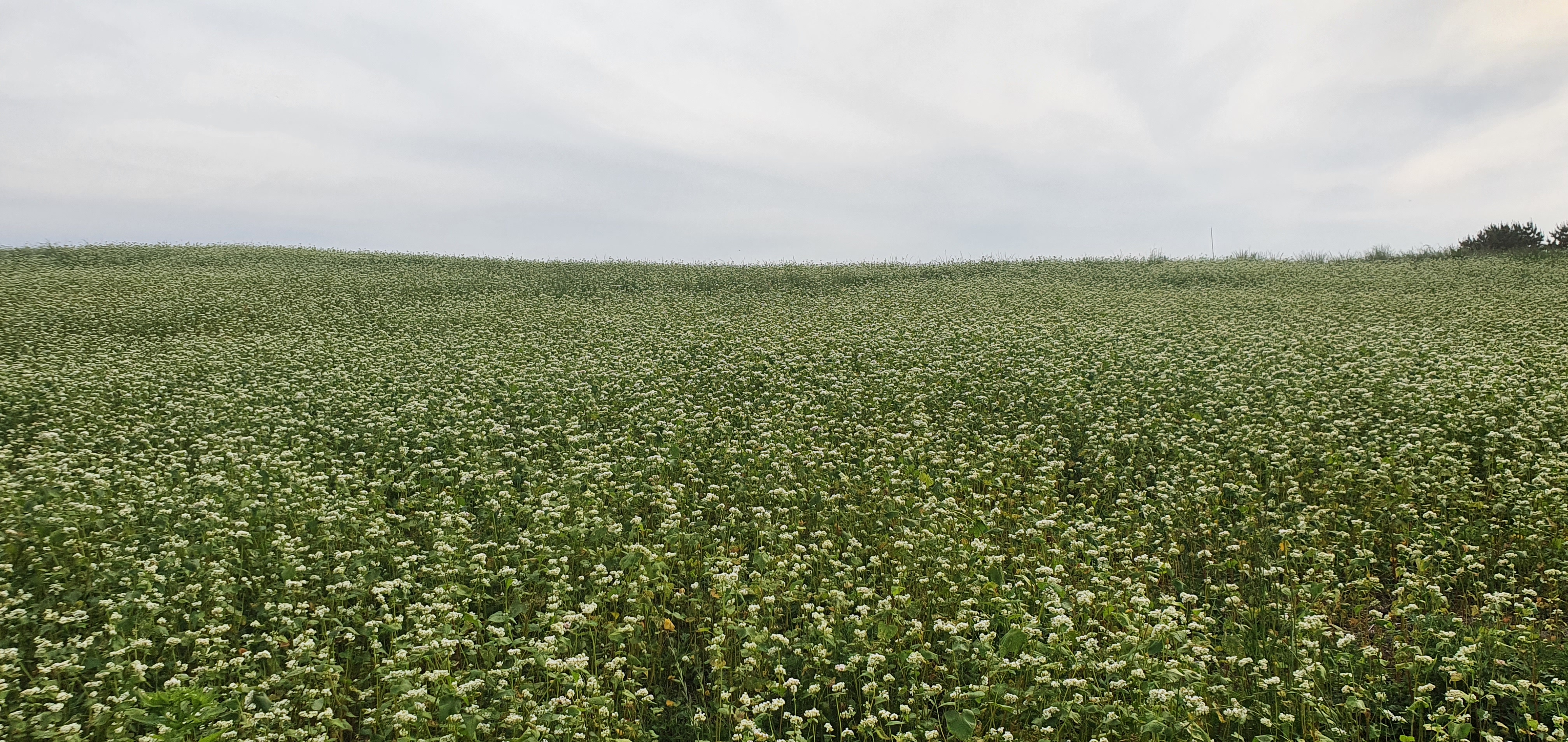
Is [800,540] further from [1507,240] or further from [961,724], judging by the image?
[1507,240]

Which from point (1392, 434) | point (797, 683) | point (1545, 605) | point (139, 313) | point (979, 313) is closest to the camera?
point (797, 683)

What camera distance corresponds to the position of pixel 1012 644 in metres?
5.90

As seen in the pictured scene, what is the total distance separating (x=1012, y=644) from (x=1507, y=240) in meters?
42.9

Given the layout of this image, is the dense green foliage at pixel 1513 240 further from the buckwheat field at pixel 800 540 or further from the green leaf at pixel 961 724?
the green leaf at pixel 961 724

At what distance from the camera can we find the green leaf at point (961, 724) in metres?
5.06

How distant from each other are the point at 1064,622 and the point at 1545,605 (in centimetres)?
478

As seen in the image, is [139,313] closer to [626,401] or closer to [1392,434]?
[626,401]

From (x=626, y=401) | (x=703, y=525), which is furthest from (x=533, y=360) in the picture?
(x=703, y=525)

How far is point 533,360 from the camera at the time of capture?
1603cm

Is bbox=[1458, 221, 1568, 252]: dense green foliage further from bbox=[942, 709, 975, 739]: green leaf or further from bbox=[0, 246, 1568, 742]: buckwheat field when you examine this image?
Result: bbox=[942, 709, 975, 739]: green leaf

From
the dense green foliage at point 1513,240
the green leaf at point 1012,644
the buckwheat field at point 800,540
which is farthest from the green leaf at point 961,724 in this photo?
the dense green foliage at point 1513,240

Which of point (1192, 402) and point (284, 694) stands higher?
point (1192, 402)

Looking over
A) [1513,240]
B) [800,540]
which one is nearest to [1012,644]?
[800,540]

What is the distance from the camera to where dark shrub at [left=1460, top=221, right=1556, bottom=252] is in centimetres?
3528
